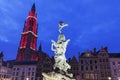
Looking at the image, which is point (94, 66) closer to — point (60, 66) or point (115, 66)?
point (115, 66)

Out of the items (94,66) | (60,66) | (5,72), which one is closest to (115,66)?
(94,66)

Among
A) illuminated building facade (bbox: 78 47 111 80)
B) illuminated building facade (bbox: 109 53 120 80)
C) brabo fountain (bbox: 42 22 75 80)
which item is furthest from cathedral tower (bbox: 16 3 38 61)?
brabo fountain (bbox: 42 22 75 80)

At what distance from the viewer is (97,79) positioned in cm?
5728

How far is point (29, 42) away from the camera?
4461 inches

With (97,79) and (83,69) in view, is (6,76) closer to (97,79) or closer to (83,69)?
(83,69)

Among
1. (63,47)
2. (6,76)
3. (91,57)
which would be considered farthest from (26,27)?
(63,47)

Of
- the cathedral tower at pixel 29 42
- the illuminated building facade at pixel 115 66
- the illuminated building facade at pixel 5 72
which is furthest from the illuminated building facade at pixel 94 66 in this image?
the cathedral tower at pixel 29 42

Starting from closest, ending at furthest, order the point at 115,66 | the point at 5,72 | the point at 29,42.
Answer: the point at 115,66, the point at 5,72, the point at 29,42

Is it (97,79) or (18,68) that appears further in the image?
(18,68)

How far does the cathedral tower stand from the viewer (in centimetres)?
10359

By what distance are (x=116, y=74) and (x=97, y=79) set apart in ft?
21.0

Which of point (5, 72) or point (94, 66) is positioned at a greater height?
point (94, 66)

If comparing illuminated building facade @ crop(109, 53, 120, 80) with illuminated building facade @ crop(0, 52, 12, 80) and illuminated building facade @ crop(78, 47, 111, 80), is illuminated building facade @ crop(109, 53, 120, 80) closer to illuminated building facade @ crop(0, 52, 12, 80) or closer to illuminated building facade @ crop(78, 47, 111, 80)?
illuminated building facade @ crop(78, 47, 111, 80)

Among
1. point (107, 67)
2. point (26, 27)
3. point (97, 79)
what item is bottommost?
point (97, 79)
